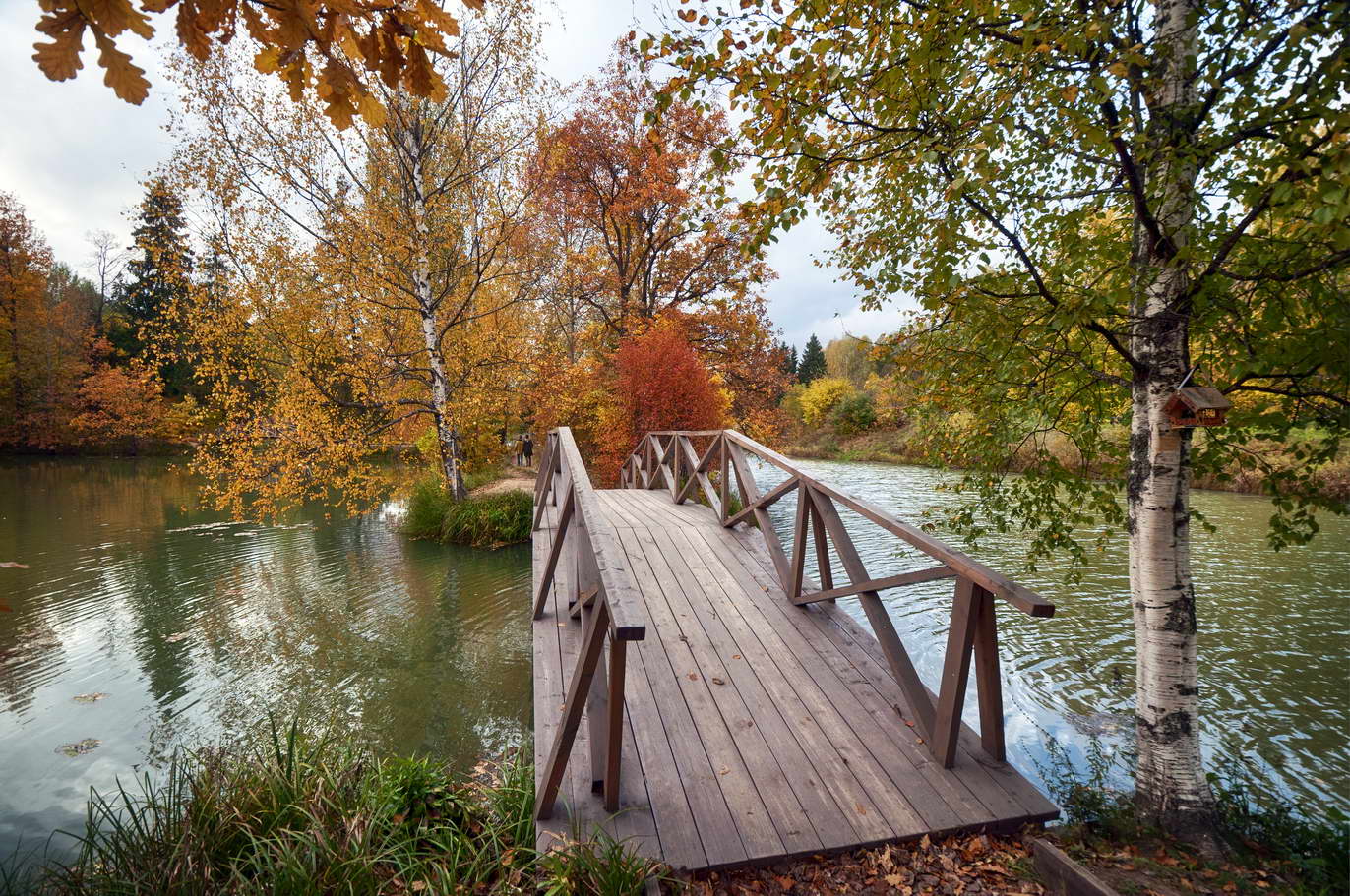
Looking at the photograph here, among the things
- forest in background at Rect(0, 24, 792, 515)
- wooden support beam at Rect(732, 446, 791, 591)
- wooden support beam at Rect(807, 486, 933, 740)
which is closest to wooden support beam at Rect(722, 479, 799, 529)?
wooden support beam at Rect(732, 446, 791, 591)

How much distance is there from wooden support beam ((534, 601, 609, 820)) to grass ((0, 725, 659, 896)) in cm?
18

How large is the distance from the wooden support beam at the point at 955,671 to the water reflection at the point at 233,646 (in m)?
3.26

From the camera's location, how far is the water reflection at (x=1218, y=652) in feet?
13.0

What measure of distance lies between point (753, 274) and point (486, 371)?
7.20 m

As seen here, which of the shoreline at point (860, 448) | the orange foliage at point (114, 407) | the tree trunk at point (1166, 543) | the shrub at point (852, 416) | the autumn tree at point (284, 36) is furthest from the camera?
the shrub at point (852, 416)

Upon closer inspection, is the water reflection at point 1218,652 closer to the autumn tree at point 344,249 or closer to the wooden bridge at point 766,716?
the wooden bridge at point 766,716

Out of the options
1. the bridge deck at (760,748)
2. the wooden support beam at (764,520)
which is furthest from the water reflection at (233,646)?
the wooden support beam at (764,520)

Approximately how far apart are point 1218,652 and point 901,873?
17.1ft

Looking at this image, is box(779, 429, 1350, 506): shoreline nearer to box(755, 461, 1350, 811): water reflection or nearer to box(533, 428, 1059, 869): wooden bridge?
box(755, 461, 1350, 811): water reflection

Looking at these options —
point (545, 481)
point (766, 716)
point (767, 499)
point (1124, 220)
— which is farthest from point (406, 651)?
point (1124, 220)

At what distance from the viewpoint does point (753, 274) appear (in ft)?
48.2

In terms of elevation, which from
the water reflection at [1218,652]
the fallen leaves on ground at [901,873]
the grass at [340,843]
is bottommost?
the water reflection at [1218,652]

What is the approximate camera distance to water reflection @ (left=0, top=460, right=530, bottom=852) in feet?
14.8

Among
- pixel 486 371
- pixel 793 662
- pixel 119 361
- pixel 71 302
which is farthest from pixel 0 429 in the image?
pixel 793 662
